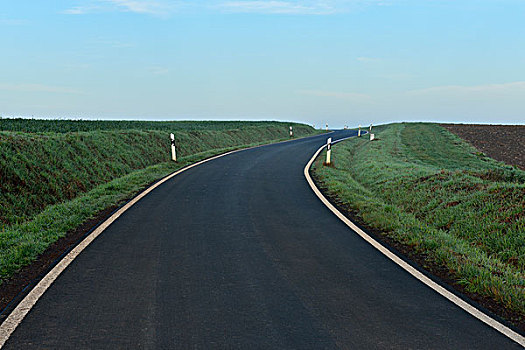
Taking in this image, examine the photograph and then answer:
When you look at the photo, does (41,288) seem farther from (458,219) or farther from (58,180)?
(58,180)

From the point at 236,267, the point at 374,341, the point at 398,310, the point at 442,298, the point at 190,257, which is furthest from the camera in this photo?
the point at 190,257

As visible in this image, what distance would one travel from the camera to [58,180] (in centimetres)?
1159

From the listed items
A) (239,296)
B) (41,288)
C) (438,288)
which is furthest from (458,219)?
(41,288)

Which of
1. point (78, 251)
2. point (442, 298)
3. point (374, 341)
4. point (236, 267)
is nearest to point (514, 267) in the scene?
point (442, 298)

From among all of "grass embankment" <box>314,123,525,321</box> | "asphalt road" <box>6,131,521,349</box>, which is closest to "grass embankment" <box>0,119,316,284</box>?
"asphalt road" <box>6,131,521,349</box>

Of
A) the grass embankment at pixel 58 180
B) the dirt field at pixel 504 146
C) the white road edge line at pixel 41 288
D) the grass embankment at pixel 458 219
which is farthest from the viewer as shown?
the dirt field at pixel 504 146

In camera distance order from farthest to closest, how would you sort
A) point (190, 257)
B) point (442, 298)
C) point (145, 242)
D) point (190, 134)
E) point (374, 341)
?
point (190, 134) → point (145, 242) → point (190, 257) → point (442, 298) → point (374, 341)

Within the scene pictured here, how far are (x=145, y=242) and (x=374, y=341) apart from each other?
4.09 metres

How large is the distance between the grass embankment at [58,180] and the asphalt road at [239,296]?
1.07 meters

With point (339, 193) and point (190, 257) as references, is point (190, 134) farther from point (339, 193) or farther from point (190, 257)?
point (190, 257)

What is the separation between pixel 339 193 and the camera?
1077cm

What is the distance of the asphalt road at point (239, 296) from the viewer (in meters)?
3.65

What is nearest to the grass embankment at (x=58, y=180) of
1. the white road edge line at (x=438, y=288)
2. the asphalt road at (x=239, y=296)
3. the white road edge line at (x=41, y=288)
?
the white road edge line at (x=41, y=288)

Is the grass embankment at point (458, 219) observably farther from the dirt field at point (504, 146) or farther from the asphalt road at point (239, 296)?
the dirt field at point (504, 146)
